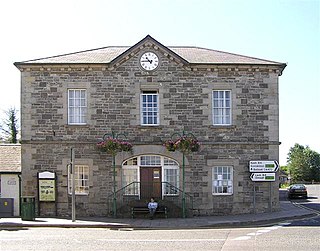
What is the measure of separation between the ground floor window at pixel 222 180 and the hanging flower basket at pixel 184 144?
1707 millimetres

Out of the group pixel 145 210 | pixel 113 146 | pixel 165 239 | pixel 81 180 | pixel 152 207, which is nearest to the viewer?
pixel 165 239

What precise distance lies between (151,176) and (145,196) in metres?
1.02

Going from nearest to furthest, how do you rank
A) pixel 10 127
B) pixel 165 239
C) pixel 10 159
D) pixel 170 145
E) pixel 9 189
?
pixel 165 239 < pixel 170 145 < pixel 9 189 < pixel 10 159 < pixel 10 127

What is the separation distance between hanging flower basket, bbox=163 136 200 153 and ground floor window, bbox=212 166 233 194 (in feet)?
5.60

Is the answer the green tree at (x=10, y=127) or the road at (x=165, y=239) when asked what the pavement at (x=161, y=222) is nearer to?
the road at (x=165, y=239)

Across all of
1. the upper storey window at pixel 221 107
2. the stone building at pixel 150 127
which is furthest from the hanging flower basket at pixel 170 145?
the upper storey window at pixel 221 107

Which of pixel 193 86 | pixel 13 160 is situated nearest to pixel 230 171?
pixel 193 86

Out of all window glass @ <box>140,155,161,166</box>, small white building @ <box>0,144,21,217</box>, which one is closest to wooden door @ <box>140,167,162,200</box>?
window glass @ <box>140,155,161,166</box>

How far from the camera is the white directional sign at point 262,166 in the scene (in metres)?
23.7

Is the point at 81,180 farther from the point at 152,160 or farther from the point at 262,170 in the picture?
the point at 262,170

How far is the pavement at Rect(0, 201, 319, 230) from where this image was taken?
19.8m

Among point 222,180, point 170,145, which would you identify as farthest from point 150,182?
point 222,180

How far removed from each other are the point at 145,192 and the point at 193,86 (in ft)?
18.9

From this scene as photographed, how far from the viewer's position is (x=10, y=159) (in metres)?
25.3
